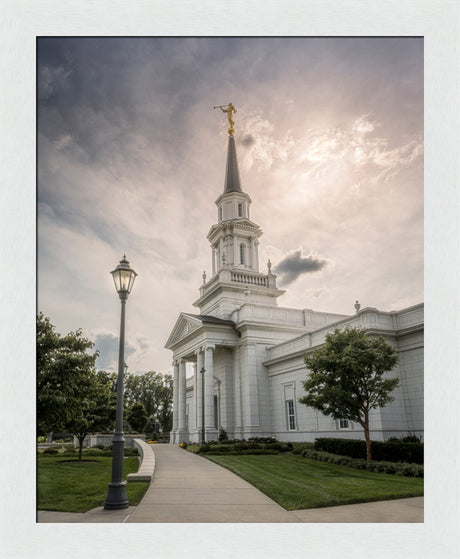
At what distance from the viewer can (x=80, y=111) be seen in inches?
356

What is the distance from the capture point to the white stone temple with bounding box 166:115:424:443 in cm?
1869

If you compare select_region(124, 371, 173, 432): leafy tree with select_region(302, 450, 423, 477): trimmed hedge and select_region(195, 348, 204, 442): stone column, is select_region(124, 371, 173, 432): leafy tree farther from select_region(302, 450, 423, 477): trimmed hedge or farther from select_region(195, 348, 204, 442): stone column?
select_region(302, 450, 423, 477): trimmed hedge

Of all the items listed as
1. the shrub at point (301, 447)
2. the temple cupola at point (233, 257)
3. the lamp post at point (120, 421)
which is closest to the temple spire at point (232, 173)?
the temple cupola at point (233, 257)

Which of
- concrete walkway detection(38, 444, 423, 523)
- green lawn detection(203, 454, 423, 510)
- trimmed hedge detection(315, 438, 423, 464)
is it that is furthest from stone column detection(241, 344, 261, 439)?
concrete walkway detection(38, 444, 423, 523)

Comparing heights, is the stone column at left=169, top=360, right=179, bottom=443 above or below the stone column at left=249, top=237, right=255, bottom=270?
below

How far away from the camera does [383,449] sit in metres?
16.1

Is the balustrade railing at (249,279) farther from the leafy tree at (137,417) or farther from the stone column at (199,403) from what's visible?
the leafy tree at (137,417)

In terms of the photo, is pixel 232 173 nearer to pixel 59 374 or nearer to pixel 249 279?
pixel 249 279

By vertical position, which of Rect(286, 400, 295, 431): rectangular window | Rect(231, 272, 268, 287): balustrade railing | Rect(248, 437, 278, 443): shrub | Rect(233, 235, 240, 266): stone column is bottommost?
Rect(248, 437, 278, 443): shrub

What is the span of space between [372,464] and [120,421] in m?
10.5

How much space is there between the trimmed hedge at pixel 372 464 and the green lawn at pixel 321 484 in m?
0.40
